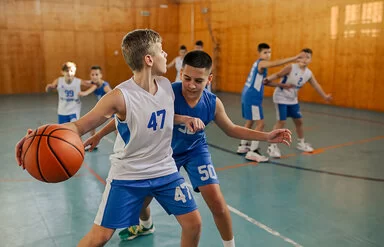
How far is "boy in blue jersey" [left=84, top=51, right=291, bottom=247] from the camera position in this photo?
9.09 ft

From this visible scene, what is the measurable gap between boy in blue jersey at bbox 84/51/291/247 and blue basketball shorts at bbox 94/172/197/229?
45cm

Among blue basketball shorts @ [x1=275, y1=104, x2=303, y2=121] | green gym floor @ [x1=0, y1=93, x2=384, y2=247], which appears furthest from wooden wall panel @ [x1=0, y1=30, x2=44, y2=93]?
blue basketball shorts @ [x1=275, y1=104, x2=303, y2=121]

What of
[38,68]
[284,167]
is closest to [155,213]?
[284,167]

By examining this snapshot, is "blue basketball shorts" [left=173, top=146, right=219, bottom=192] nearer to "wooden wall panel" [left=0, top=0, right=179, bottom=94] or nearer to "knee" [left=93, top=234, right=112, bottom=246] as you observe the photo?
"knee" [left=93, top=234, right=112, bottom=246]

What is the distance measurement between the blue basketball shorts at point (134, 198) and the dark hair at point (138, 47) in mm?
754

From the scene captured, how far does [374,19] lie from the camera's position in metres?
10.9

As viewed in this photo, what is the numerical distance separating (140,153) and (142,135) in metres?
0.13

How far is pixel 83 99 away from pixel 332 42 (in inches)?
367

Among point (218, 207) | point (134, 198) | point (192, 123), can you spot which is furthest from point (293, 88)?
point (134, 198)

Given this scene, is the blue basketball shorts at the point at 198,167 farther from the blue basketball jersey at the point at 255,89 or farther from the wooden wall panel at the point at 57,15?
the wooden wall panel at the point at 57,15

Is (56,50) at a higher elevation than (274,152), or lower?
higher

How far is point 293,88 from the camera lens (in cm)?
678

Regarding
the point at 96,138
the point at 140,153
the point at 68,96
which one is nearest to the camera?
the point at 140,153

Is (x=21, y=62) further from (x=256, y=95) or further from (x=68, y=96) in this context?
(x=256, y=95)
